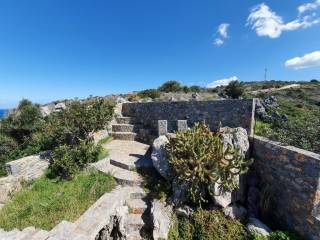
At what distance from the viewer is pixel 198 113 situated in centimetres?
965

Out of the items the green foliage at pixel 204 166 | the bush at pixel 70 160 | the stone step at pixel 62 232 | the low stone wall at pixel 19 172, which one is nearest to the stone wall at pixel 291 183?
the green foliage at pixel 204 166

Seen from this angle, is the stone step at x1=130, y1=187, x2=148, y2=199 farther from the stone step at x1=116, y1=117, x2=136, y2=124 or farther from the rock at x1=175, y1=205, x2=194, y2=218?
the stone step at x1=116, y1=117, x2=136, y2=124

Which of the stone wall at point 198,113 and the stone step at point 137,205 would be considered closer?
the stone step at point 137,205

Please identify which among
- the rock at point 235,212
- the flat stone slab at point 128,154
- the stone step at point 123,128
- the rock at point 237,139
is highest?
the rock at point 237,139

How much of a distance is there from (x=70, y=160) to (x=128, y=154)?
2507 millimetres

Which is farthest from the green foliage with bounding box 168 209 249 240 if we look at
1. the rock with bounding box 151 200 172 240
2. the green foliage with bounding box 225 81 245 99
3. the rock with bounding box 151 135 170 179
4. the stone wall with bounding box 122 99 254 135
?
the green foliage with bounding box 225 81 245 99

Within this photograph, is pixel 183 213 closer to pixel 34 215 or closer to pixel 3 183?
pixel 34 215

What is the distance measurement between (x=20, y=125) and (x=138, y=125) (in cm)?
729

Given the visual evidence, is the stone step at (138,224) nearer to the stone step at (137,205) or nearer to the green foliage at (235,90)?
the stone step at (137,205)

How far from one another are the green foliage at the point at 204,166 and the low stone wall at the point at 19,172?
18.4 ft

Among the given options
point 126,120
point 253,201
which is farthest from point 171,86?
point 253,201

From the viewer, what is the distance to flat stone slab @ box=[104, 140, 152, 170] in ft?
27.0

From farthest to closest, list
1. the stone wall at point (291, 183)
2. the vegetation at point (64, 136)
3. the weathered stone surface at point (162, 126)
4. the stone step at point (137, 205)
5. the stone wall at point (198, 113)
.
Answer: the weathered stone surface at point (162, 126) → the vegetation at point (64, 136) → the stone wall at point (198, 113) → the stone step at point (137, 205) → the stone wall at point (291, 183)

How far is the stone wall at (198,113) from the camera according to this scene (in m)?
7.98
